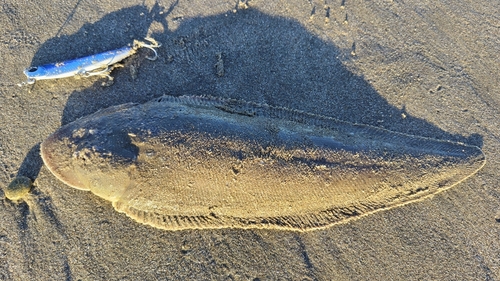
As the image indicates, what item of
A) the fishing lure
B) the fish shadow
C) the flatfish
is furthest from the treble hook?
the flatfish

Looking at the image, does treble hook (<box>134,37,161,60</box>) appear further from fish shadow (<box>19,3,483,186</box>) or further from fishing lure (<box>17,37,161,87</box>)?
fish shadow (<box>19,3,483,186</box>)

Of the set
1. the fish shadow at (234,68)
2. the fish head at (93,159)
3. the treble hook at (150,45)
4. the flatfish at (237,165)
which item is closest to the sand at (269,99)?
the fish shadow at (234,68)

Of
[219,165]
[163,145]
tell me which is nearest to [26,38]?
[163,145]

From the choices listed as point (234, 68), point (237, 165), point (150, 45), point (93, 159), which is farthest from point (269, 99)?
point (93, 159)

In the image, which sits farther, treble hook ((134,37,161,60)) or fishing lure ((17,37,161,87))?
treble hook ((134,37,161,60))

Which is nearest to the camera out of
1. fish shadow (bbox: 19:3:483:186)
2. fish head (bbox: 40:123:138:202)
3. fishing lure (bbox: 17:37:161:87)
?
fish head (bbox: 40:123:138:202)

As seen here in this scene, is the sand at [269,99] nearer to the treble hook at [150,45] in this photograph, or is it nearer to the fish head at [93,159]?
the treble hook at [150,45]
